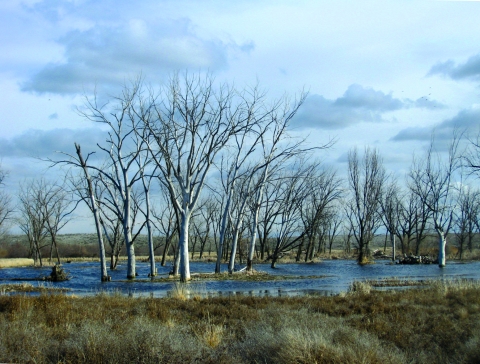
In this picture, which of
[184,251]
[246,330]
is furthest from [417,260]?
[246,330]

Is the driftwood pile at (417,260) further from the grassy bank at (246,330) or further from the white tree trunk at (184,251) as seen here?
the grassy bank at (246,330)

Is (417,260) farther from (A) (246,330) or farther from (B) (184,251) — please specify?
(A) (246,330)

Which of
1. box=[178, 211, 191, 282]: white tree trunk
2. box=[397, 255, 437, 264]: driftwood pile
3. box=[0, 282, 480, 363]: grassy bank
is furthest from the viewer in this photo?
box=[397, 255, 437, 264]: driftwood pile

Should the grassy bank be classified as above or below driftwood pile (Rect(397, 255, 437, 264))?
above

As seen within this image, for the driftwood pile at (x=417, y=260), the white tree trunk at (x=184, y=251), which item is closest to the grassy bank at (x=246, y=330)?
the white tree trunk at (x=184, y=251)

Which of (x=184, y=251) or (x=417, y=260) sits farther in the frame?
(x=417, y=260)

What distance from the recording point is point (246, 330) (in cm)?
1041

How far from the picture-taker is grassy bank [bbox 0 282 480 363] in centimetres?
843

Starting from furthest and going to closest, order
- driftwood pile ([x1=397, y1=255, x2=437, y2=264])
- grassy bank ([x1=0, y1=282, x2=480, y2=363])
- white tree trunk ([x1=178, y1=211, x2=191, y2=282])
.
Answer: driftwood pile ([x1=397, y1=255, x2=437, y2=264]) < white tree trunk ([x1=178, y1=211, x2=191, y2=282]) < grassy bank ([x1=0, y1=282, x2=480, y2=363])

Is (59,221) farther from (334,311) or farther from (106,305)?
(334,311)

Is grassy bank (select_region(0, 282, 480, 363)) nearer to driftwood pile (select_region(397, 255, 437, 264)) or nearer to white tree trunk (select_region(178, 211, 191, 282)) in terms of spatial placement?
white tree trunk (select_region(178, 211, 191, 282))

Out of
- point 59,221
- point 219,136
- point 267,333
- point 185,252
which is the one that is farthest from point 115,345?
point 59,221

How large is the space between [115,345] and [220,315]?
597 centimetres

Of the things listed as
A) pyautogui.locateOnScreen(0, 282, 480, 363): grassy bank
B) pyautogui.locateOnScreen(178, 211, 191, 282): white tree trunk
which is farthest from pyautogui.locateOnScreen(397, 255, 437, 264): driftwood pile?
pyautogui.locateOnScreen(0, 282, 480, 363): grassy bank
